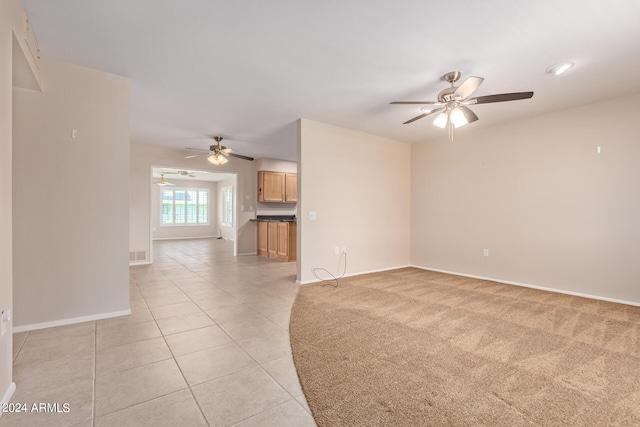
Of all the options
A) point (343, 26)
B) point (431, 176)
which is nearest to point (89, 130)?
point (343, 26)

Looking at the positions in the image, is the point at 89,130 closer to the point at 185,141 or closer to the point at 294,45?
the point at 294,45

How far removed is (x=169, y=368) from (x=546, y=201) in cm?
506

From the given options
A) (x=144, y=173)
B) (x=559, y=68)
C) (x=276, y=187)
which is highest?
(x=559, y=68)

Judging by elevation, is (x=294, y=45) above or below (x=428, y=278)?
above

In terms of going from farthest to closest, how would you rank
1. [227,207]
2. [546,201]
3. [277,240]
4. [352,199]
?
[227,207], [277,240], [352,199], [546,201]

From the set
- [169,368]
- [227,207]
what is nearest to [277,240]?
[169,368]

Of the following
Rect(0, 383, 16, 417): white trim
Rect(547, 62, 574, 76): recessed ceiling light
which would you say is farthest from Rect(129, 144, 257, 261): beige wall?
Rect(547, 62, 574, 76): recessed ceiling light

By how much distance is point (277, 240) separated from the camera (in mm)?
7082

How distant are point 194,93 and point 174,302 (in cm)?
263

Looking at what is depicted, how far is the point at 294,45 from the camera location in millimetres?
2498

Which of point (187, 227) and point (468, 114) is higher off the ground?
point (468, 114)

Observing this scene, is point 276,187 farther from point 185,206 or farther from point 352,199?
point 185,206

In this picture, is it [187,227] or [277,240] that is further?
[187,227]

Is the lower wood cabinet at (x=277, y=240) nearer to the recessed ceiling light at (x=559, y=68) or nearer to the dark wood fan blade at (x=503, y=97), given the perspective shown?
the dark wood fan blade at (x=503, y=97)
